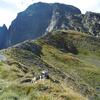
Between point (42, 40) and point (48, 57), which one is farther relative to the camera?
point (42, 40)

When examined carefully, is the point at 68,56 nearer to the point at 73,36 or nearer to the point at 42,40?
the point at 42,40

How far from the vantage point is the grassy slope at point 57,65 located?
18538mm

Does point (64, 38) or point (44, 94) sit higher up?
point (44, 94)

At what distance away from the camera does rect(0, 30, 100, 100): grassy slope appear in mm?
18538

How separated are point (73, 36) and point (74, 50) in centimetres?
1514

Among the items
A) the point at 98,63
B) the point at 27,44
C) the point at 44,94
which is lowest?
the point at 98,63

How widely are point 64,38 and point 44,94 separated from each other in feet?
352

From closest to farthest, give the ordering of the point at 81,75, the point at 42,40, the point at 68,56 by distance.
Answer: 1. the point at 81,75
2. the point at 68,56
3. the point at 42,40

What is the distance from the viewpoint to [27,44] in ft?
302

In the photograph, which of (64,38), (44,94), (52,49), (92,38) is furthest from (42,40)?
(44,94)

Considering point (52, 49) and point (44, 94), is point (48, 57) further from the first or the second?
point (44, 94)

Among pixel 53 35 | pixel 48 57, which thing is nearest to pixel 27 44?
pixel 48 57

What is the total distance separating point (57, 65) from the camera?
8669 cm

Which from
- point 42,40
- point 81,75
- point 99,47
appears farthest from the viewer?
point 99,47
